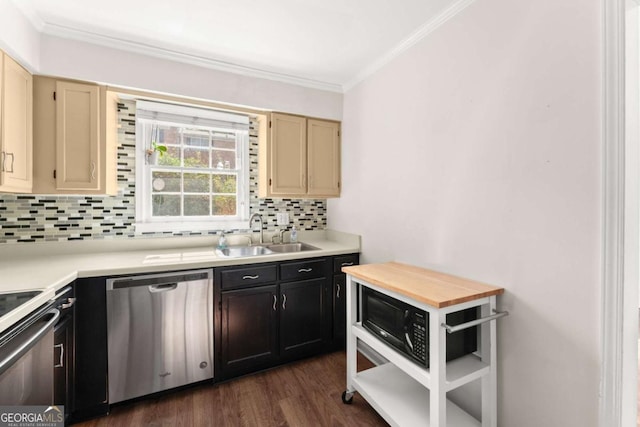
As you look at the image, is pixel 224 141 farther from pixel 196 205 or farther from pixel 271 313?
pixel 271 313

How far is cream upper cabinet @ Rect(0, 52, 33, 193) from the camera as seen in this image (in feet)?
5.42

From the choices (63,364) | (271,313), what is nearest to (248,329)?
(271,313)

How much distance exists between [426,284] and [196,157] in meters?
2.32

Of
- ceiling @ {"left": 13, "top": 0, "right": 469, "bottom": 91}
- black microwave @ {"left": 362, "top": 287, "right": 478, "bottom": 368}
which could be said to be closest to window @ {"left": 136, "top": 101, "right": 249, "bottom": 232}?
ceiling @ {"left": 13, "top": 0, "right": 469, "bottom": 91}

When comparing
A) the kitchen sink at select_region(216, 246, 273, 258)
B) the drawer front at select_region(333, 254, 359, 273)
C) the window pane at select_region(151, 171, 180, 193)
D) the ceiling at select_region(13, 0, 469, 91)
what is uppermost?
the ceiling at select_region(13, 0, 469, 91)

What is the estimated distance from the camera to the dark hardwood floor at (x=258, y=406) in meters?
1.77

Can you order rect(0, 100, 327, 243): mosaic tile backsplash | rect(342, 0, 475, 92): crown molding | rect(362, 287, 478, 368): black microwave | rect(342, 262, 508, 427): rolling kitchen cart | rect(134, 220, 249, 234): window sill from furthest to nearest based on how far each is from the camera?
rect(134, 220, 249, 234): window sill → rect(0, 100, 327, 243): mosaic tile backsplash → rect(342, 0, 475, 92): crown molding → rect(362, 287, 478, 368): black microwave → rect(342, 262, 508, 427): rolling kitchen cart

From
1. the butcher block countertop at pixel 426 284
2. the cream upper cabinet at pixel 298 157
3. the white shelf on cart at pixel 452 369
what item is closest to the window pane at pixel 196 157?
the cream upper cabinet at pixel 298 157

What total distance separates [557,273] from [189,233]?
2668 mm

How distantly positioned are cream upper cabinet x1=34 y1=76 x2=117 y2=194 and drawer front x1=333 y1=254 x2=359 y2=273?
6.23 feet

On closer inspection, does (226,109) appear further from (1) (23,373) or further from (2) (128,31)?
(1) (23,373)

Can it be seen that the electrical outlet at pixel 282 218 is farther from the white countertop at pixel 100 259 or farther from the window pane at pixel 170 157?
the window pane at pixel 170 157

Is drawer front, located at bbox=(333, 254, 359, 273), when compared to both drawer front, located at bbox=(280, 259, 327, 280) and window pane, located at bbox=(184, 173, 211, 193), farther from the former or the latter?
window pane, located at bbox=(184, 173, 211, 193)

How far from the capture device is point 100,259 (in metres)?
2.07
